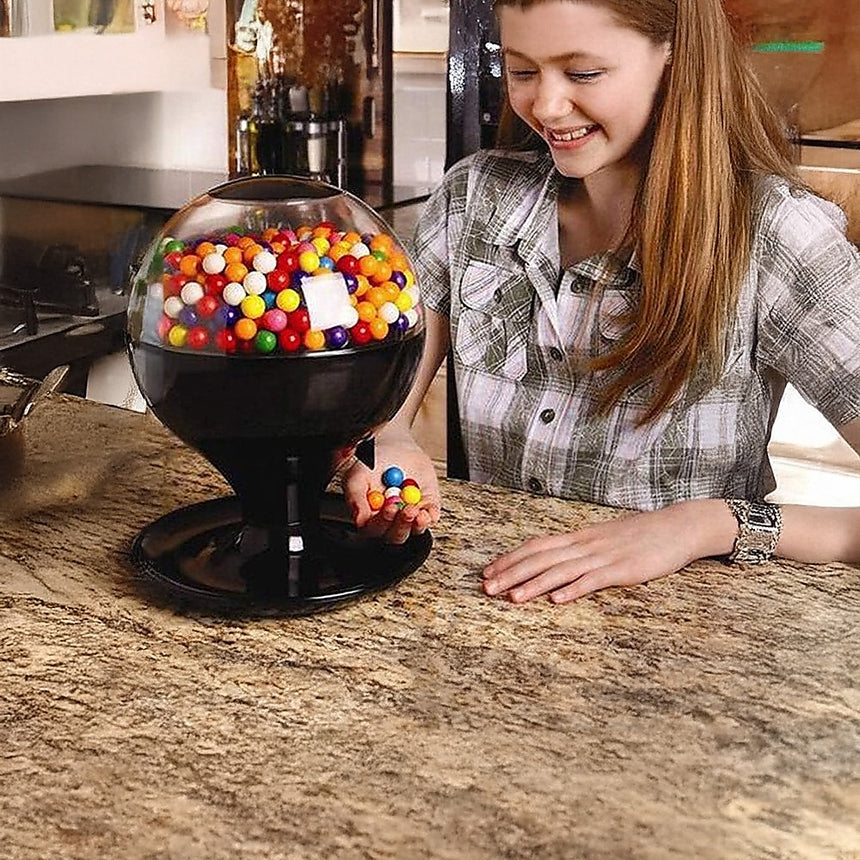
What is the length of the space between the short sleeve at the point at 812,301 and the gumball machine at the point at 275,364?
0.53 meters

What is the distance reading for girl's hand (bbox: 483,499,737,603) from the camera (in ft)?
4.02

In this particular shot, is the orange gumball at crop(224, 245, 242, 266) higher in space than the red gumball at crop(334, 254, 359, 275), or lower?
higher

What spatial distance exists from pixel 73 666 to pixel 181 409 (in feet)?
0.77

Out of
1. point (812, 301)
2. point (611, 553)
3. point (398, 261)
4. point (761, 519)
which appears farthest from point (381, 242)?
point (812, 301)

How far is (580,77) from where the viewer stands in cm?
150

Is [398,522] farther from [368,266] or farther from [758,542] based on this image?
[758,542]

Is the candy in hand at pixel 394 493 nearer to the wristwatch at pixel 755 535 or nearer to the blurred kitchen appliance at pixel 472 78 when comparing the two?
the wristwatch at pixel 755 535

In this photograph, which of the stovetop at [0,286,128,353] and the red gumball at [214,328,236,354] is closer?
the red gumball at [214,328,236,354]

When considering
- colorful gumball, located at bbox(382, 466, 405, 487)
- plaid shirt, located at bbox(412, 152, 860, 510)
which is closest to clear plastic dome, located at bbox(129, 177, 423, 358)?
colorful gumball, located at bbox(382, 466, 405, 487)

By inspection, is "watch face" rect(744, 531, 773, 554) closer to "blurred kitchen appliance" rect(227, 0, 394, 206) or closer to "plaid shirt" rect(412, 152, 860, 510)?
"plaid shirt" rect(412, 152, 860, 510)

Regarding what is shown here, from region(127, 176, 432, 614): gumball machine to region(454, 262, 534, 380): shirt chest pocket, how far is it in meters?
0.50

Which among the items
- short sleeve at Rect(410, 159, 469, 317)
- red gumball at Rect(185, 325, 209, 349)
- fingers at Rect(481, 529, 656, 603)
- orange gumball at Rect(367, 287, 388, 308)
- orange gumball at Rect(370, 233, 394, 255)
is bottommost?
fingers at Rect(481, 529, 656, 603)

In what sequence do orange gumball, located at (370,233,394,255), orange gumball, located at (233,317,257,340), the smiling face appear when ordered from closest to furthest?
1. orange gumball, located at (233,317,257,340)
2. orange gumball, located at (370,233,394,255)
3. the smiling face

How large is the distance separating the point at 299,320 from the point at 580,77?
0.55 m
